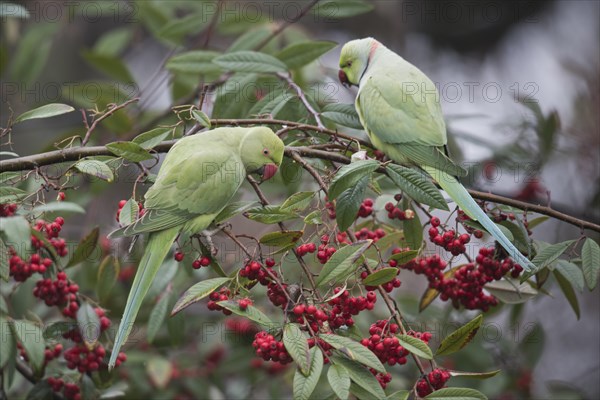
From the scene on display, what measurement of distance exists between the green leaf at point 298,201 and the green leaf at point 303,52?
0.98m

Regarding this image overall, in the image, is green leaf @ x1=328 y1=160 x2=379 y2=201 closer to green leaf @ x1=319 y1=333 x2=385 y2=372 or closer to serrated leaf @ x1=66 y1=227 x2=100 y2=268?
green leaf @ x1=319 y1=333 x2=385 y2=372

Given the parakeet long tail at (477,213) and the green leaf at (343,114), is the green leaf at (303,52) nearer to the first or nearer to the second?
the green leaf at (343,114)

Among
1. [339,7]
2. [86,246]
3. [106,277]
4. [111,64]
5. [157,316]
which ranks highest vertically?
[339,7]

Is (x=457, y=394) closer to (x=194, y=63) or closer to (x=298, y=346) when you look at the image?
(x=298, y=346)

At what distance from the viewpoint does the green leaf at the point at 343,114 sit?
8.22ft

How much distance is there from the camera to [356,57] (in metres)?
2.99

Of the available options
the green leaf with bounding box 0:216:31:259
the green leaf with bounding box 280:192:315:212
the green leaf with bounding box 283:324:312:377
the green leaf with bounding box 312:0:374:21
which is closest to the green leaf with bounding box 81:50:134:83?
the green leaf with bounding box 312:0:374:21

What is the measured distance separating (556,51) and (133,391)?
4409 millimetres

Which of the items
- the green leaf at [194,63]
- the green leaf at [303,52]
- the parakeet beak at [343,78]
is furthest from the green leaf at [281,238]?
the parakeet beak at [343,78]

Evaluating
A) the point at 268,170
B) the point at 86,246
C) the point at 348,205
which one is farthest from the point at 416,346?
the point at 86,246

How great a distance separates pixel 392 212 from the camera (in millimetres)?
2258

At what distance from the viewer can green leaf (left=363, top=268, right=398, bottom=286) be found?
1830mm

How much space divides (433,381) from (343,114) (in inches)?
43.5

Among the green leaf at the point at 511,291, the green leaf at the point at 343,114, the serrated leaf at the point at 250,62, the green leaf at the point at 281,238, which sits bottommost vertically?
the green leaf at the point at 511,291
